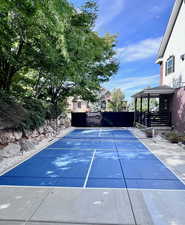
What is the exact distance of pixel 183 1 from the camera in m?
10.8

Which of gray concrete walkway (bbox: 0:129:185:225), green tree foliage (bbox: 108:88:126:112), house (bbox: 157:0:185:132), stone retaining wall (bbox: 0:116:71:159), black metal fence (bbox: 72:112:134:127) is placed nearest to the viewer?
gray concrete walkway (bbox: 0:129:185:225)

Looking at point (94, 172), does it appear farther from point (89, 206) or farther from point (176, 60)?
point (176, 60)

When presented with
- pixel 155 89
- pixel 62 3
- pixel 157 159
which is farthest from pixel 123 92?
pixel 62 3

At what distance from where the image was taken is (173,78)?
41.1 feet

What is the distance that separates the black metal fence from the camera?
18453mm

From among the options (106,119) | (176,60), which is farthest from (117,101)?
(176,60)

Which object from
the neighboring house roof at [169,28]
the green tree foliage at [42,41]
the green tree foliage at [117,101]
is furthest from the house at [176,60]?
the green tree foliage at [117,101]

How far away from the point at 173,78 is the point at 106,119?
8.17 m

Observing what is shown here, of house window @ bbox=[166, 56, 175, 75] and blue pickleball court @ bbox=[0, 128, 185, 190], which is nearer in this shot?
blue pickleball court @ bbox=[0, 128, 185, 190]

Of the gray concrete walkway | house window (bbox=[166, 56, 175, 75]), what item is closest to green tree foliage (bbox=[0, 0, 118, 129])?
the gray concrete walkway

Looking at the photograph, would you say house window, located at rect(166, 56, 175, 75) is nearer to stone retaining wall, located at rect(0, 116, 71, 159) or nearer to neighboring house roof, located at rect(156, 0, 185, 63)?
neighboring house roof, located at rect(156, 0, 185, 63)

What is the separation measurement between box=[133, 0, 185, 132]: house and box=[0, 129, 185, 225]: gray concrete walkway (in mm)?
8219

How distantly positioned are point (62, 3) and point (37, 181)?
14.7 feet

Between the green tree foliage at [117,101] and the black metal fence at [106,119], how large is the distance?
11.3 m
